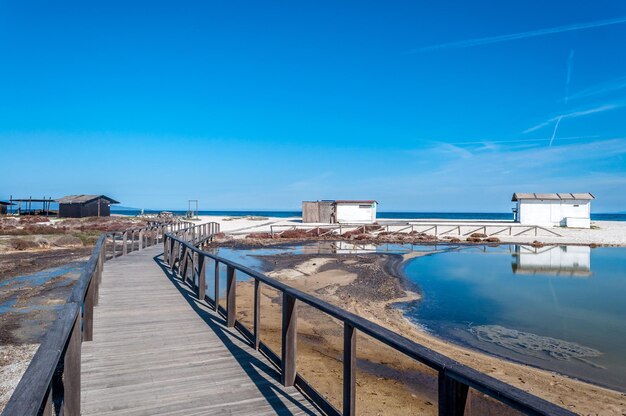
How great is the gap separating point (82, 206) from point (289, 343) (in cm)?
5910

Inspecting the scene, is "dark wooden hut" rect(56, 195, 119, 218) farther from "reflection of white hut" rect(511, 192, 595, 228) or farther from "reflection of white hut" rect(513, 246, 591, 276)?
"reflection of white hut" rect(511, 192, 595, 228)

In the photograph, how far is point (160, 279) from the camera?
37.6 feet

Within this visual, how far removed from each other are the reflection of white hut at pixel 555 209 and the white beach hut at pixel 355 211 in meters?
16.9

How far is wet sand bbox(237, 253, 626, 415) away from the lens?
617cm

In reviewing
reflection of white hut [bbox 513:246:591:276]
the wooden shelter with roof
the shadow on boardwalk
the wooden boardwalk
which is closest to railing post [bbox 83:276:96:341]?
the wooden boardwalk

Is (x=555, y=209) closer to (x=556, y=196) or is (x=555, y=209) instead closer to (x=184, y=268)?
(x=556, y=196)

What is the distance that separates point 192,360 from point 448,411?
3.82 m

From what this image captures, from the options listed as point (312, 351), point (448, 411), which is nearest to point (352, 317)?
point (448, 411)

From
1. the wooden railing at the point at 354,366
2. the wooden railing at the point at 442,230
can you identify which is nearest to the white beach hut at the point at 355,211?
the wooden railing at the point at 442,230

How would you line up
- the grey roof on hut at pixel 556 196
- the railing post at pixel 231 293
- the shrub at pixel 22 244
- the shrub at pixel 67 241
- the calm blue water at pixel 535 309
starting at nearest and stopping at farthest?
the railing post at pixel 231 293
the calm blue water at pixel 535 309
the shrub at pixel 22 244
the shrub at pixel 67 241
the grey roof on hut at pixel 556 196

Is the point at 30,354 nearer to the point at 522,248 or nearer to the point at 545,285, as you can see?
the point at 545,285

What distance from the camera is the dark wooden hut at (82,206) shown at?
55.2m

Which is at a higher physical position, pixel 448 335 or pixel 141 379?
pixel 141 379

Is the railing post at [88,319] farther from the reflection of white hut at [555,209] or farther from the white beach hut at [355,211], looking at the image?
the reflection of white hut at [555,209]
